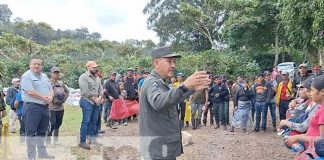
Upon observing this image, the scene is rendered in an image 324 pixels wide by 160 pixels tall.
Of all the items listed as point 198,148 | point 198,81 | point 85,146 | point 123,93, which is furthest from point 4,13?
point 198,81

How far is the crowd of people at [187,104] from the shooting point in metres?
4.46

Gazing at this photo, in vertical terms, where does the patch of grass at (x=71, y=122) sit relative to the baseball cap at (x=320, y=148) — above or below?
below

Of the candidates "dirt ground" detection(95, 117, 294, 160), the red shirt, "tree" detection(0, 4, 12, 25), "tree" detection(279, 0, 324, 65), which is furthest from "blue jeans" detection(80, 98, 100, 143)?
"tree" detection(0, 4, 12, 25)

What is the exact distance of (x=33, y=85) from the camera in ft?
20.3

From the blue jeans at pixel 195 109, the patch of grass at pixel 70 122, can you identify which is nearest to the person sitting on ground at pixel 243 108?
the blue jeans at pixel 195 109

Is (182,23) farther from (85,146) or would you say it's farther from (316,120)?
(316,120)

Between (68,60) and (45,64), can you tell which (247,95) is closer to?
(45,64)

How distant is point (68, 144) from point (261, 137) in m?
4.81

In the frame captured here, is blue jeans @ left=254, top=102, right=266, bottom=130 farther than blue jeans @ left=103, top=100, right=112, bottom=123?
No

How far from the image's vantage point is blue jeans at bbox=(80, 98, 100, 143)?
773 centimetres

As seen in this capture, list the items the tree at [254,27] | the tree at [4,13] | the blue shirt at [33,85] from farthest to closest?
the tree at [4,13]
the tree at [254,27]
the blue shirt at [33,85]

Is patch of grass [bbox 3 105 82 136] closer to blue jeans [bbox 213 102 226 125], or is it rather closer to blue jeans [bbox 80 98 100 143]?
blue jeans [bbox 80 98 100 143]

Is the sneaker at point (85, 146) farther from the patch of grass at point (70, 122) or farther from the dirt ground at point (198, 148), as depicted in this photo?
the patch of grass at point (70, 122)

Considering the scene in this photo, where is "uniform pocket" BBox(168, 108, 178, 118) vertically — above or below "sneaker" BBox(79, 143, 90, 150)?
above
